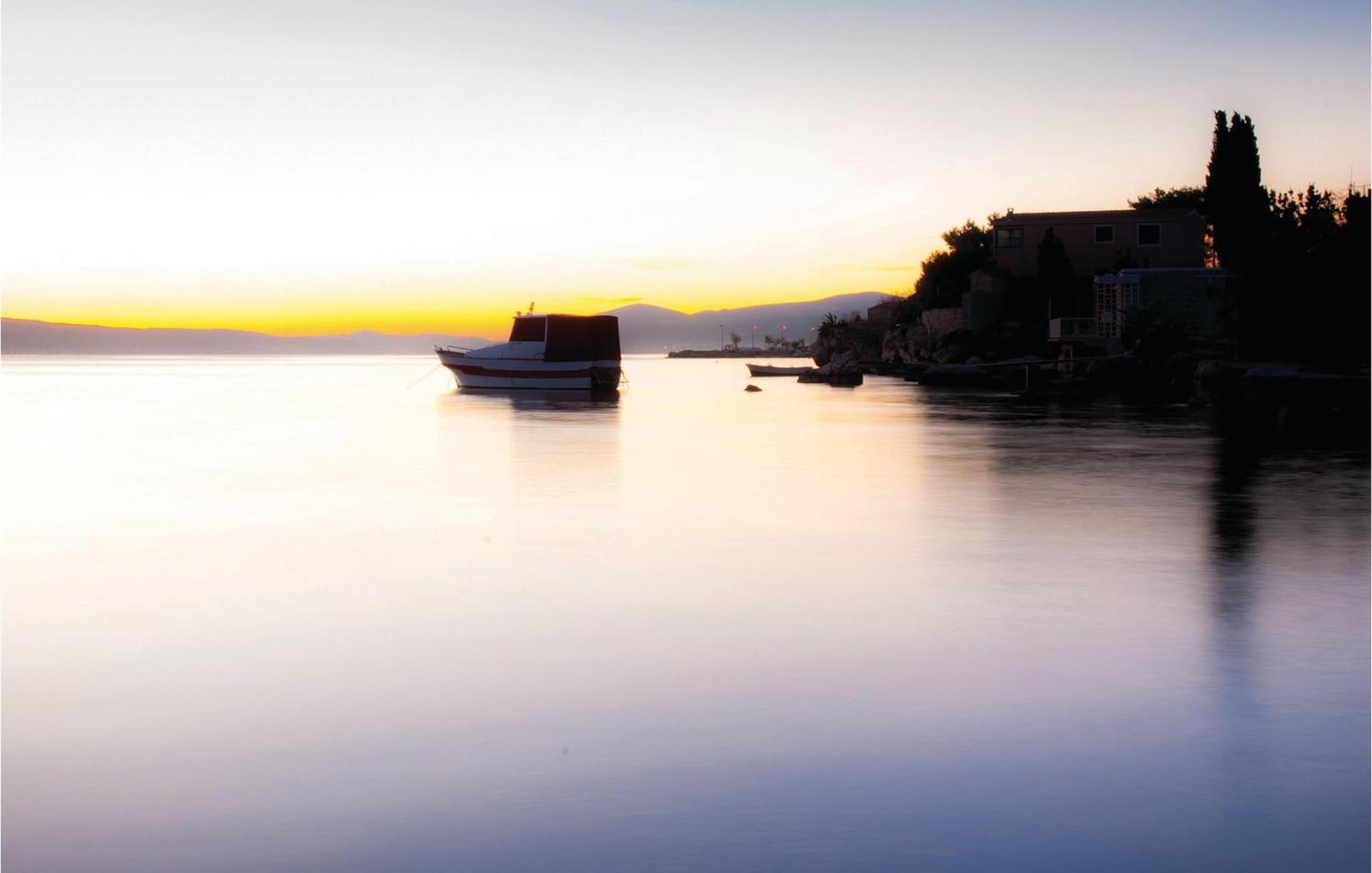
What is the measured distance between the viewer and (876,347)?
9944 centimetres

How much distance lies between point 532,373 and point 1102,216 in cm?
3183

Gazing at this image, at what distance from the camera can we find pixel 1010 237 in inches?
2862

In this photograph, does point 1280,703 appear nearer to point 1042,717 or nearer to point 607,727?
point 1042,717

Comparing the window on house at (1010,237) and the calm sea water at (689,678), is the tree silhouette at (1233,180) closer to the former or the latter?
the window on house at (1010,237)

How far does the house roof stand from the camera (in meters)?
69.6

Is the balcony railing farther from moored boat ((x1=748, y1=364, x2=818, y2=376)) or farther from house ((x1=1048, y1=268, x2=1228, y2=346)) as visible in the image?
moored boat ((x1=748, y1=364, x2=818, y2=376))

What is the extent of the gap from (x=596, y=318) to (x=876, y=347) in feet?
116

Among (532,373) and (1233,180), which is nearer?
(1233,180)

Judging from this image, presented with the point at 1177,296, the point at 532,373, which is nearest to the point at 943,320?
the point at 1177,296

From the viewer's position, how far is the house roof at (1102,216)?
69.6 m

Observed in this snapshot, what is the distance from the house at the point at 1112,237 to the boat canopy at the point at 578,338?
895 inches

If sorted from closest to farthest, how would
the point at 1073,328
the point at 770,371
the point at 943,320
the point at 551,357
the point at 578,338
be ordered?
1. the point at 1073,328
2. the point at 551,357
3. the point at 578,338
4. the point at 943,320
5. the point at 770,371

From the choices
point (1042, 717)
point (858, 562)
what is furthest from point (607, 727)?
point (858, 562)

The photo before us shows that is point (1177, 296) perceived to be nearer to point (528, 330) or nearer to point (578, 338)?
point (578, 338)
